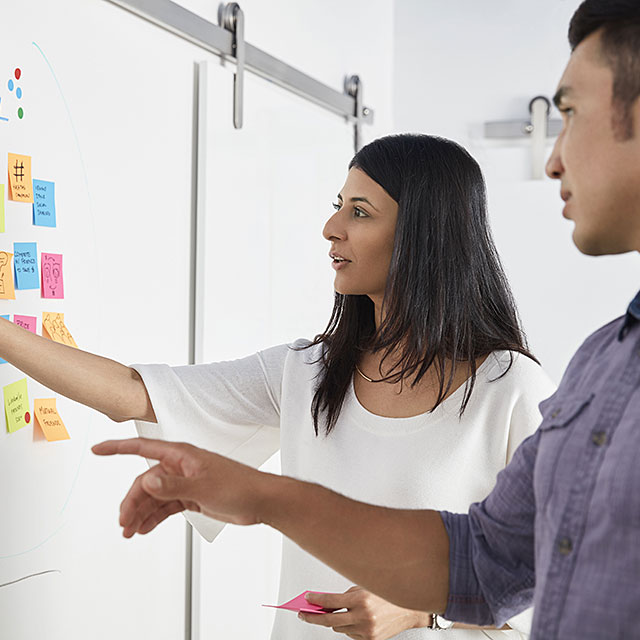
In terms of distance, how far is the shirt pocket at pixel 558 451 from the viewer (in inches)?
28.1

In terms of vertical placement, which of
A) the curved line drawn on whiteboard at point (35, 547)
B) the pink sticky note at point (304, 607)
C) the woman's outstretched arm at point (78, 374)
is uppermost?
the woman's outstretched arm at point (78, 374)

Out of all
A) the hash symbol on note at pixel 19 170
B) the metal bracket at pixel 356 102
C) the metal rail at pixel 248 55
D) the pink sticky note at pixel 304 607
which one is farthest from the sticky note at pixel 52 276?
the metal bracket at pixel 356 102

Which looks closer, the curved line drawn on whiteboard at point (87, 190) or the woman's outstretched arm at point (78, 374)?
the woman's outstretched arm at point (78, 374)

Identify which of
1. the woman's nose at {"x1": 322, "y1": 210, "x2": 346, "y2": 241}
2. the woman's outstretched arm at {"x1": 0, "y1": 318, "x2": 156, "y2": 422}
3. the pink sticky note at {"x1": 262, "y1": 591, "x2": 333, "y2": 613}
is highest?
the woman's nose at {"x1": 322, "y1": 210, "x2": 346, "y2": 241}

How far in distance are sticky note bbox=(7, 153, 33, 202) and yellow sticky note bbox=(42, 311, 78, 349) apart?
19cm

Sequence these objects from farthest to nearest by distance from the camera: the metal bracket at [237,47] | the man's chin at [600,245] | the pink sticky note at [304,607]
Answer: the metal bracket at [237,47], the pink sticky note at [304,607], the man's chin at [600,245]

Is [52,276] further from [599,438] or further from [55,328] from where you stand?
[599,438]

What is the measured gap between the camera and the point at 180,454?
80cm

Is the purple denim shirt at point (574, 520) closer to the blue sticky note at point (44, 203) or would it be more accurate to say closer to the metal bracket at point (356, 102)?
the blue sticky note at point (44, 203)

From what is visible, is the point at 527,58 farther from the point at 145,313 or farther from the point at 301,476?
the point at 301,476

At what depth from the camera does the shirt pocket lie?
0.71 meters

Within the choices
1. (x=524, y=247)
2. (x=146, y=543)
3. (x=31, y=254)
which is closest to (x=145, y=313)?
(x=31, y=254)

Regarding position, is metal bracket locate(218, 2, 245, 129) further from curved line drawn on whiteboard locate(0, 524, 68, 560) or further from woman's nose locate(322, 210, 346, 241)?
curved line drawn on whiteboard locate(0, 524, 68, 560)

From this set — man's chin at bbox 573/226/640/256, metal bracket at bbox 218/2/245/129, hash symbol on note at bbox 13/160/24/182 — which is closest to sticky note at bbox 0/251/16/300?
hash symbol on note at bbox 13/160/24/182
